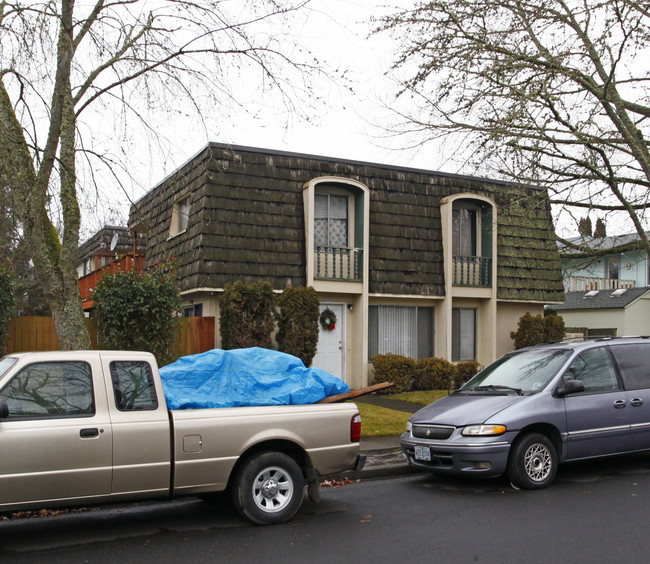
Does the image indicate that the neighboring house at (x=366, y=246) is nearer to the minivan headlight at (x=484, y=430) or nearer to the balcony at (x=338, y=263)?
the balcony at (x=338, y=263)

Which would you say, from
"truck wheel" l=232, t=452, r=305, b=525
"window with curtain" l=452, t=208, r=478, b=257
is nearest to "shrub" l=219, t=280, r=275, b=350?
"window with curtain" l=452, t=208, r=478, b=257

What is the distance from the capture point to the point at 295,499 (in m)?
6.55

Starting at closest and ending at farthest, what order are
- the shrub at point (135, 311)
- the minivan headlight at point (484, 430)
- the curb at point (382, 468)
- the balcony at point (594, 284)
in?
the minivan headlight at point (484, 430), the curb at point (382, 468), the shrub at point (135, 311), the balcony at point (594, 284)

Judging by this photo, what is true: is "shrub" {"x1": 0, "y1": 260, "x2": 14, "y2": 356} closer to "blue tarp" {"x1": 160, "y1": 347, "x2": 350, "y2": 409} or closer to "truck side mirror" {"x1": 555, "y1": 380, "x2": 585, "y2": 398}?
"blue tarp" {"x1": 160, "y1": 347, "x2": 350, "y2": 409}

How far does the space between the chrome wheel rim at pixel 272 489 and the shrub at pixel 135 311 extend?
6.61 m

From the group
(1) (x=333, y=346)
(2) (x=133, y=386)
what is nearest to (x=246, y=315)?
(1) (x=333, y=346)

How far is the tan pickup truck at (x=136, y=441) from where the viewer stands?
551cm

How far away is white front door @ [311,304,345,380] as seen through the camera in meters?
16.5

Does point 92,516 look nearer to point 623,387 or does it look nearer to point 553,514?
point 553,514

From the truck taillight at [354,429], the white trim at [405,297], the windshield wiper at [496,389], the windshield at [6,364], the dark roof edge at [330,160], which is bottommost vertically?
the truck taillight at [354,429]

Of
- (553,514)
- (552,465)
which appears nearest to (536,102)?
(552,465)

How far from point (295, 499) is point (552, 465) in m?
3.34

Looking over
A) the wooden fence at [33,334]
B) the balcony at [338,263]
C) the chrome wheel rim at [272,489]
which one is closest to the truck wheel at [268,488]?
the chrome wheel rim at [272,489]

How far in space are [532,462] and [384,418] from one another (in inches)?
181
